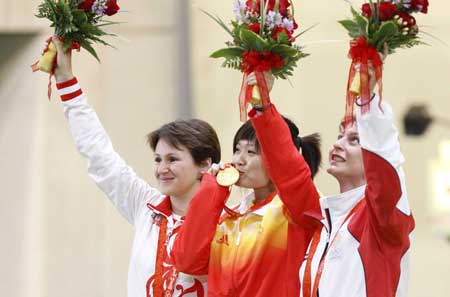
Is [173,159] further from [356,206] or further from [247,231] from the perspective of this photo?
[356,206]

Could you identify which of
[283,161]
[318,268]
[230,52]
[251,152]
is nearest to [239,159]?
[251,152]

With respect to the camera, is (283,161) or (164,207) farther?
(164,207)

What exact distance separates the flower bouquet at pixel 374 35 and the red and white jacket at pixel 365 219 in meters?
0.07

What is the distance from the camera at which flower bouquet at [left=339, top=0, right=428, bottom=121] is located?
12.8 ft

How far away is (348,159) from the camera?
14.2 feet

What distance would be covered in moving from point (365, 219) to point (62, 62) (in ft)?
4.65

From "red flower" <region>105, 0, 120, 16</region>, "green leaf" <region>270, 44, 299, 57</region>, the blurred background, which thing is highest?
"red flower" <region>105, 0, 120, 16</region>

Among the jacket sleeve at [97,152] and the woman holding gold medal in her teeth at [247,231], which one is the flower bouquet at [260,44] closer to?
the woman holding gold medal in her teeth at [247,231]

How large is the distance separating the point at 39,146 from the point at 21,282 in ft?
2.61

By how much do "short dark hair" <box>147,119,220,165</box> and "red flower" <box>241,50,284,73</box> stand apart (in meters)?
0.81

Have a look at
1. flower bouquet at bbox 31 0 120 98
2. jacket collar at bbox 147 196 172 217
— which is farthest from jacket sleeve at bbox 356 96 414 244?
flower bouquet at bbox 31 0 120 98

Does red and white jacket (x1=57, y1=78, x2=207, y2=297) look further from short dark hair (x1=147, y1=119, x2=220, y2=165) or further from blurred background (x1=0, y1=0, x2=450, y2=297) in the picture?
blurred background (x1=0, y1=0, x2=450, y2=297)

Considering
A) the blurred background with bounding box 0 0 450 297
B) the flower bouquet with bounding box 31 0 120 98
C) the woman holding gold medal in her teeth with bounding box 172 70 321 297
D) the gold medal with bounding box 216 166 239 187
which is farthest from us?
the blurred background with bounding box 0 0 450 297

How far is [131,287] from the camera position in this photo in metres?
4.94
